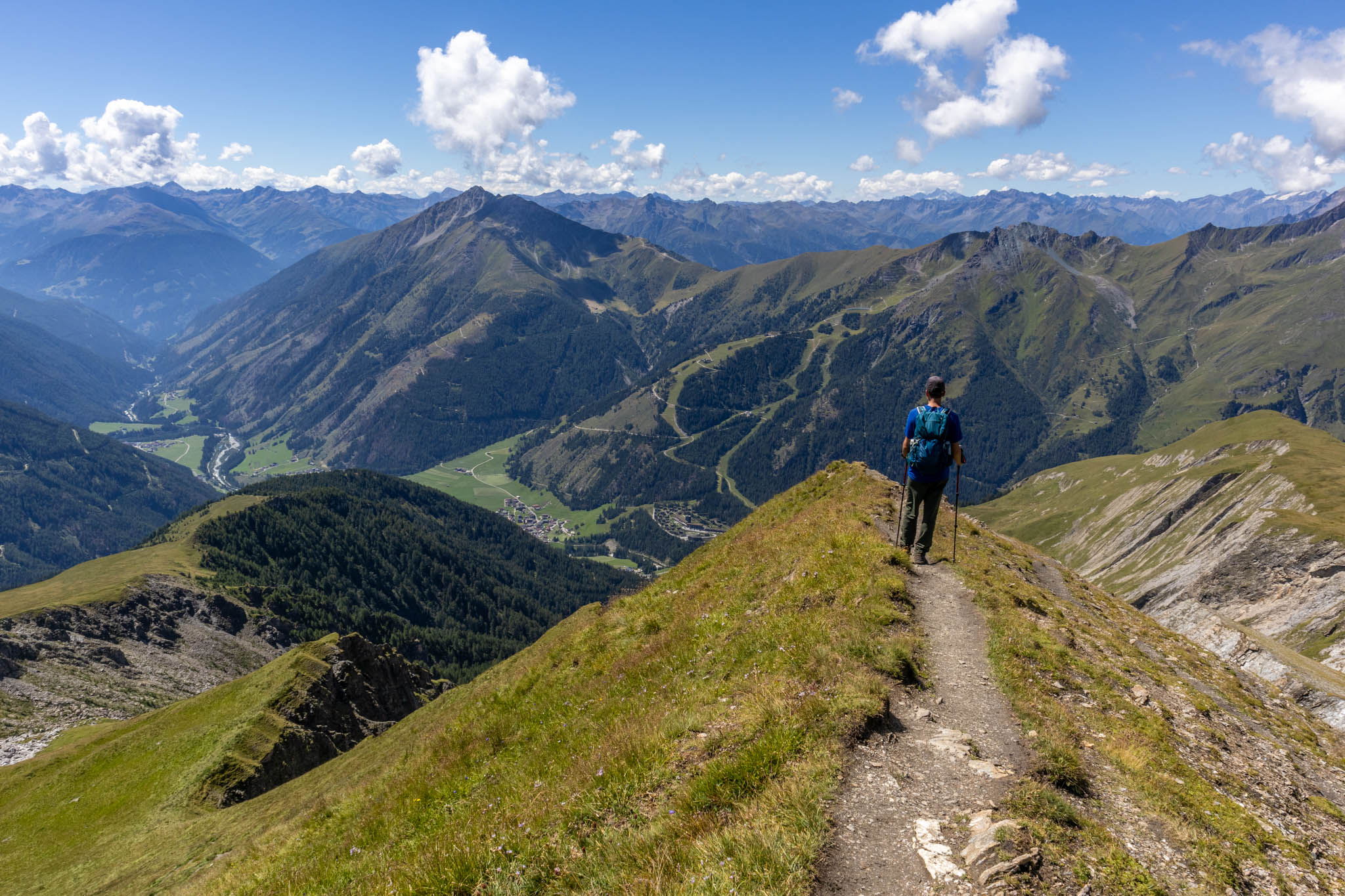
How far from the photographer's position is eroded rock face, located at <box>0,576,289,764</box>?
7731 cm

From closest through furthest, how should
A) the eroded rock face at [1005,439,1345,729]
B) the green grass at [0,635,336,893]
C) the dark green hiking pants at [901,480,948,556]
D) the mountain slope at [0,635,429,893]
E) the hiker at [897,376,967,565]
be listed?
the hiker at [897,376,967,565], the dark green hiking pants at [901,480,948,556], the green grass at [0,635,336,893], the mountain slope at [0,635,429,893], the eroded rock face at [1005,439,1345,729]

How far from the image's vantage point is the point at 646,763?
36.6 ft

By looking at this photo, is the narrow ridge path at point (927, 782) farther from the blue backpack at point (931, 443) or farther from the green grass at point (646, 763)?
the blue backpack at point (931, 443)

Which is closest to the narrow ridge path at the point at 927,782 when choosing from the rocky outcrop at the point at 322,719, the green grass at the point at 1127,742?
the green grass at the point at 1127,742

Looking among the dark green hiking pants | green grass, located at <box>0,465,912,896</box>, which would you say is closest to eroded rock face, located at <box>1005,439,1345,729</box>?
the dark green hiking pants

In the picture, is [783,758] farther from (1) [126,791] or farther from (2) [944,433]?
(1) [126,791]

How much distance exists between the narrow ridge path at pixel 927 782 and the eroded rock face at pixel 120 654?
96228mm

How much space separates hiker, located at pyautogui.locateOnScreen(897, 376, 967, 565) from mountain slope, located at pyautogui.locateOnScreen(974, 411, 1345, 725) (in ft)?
179

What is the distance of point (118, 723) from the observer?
6400 cm

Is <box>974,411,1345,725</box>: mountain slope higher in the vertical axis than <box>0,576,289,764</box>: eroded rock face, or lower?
higher

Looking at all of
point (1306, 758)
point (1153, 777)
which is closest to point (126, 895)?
point (1153, 777)

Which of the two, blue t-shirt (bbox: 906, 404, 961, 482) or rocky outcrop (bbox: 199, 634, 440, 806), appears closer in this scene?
blue t-shirt (bbox: 906, 404, 961, 482)

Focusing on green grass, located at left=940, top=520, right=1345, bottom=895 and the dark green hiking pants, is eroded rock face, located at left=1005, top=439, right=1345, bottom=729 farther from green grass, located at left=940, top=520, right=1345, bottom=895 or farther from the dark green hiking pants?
the dark green hiking pants

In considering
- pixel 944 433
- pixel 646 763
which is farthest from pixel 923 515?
pixel 646 763
